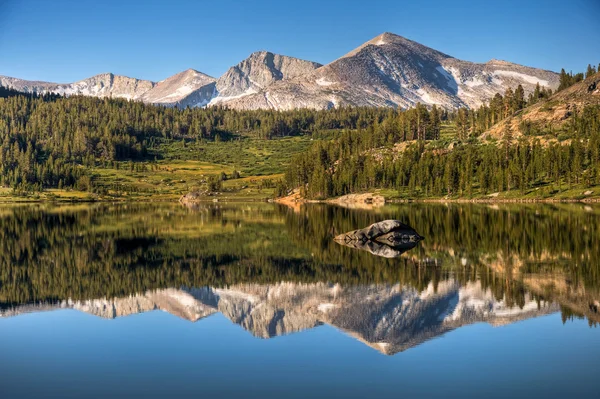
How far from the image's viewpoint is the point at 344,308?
30.8 m

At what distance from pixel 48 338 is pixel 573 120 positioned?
650 ft

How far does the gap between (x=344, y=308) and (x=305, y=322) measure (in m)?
3.20

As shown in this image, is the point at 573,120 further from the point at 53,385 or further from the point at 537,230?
the point at 53,385

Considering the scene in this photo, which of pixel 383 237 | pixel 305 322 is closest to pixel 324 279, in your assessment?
pixel 305 322

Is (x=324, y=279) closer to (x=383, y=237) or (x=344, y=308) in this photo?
(x=344, y=308)

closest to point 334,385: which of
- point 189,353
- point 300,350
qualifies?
point 300,350

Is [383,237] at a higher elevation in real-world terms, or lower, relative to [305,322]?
higher

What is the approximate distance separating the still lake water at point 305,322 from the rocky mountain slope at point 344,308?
0.13 meters

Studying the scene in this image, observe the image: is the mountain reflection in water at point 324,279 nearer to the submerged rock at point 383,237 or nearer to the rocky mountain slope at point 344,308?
the rocky mountain slope at point 344,308

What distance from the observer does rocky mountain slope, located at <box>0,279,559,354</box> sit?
26688 millimetres

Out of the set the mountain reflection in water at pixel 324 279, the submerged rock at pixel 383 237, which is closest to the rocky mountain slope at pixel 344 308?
the mountain reflection in water at pixel 324 279

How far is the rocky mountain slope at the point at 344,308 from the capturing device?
2669 cm

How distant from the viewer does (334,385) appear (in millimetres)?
19234

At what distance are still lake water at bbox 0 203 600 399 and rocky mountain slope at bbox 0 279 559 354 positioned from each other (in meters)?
0.13
